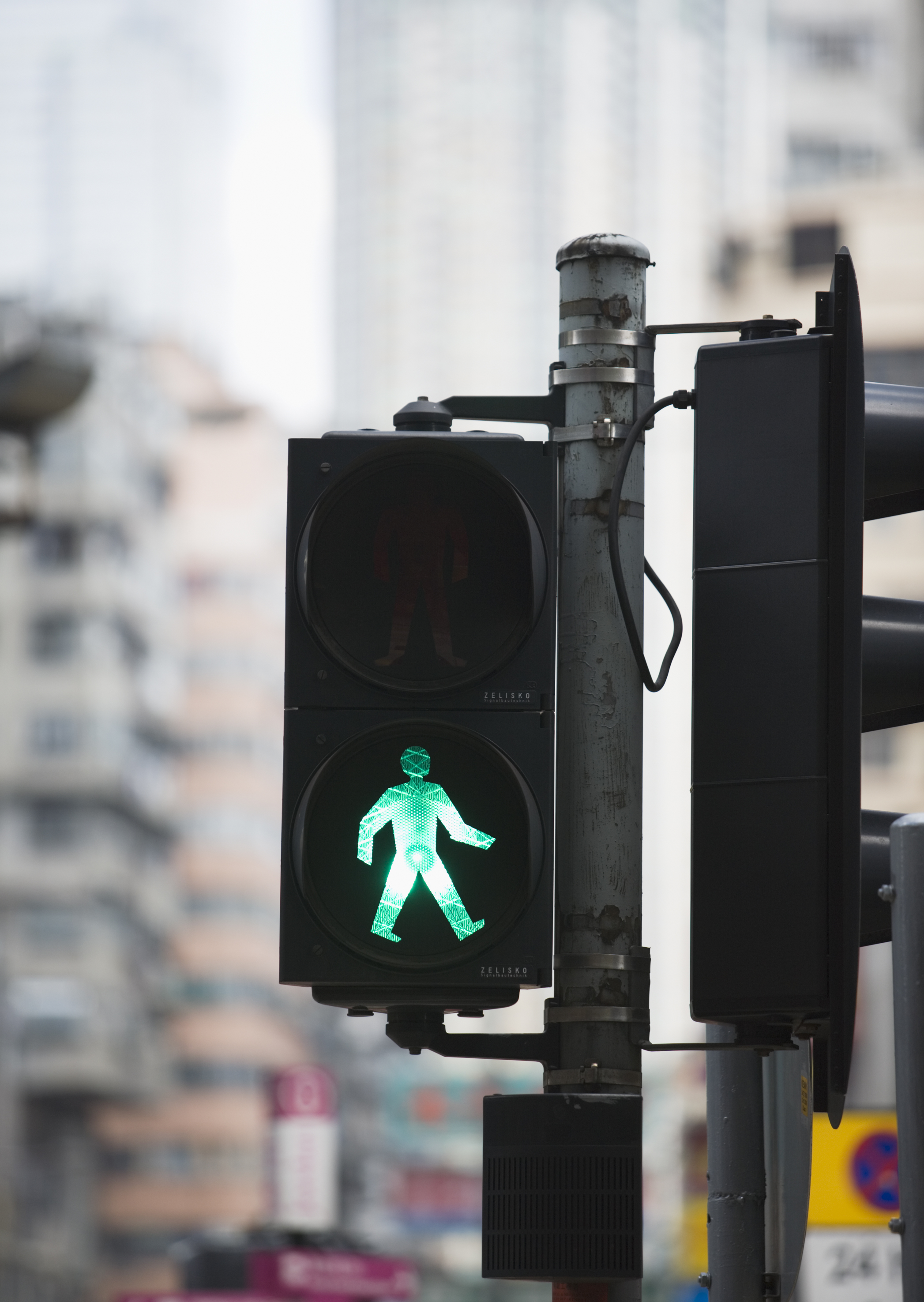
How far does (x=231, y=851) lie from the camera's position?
93.0 meters

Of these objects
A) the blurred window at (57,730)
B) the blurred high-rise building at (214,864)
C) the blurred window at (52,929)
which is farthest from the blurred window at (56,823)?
the blurred high-rise building at (214,864)

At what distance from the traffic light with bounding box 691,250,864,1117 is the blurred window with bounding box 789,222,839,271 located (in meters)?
59.1

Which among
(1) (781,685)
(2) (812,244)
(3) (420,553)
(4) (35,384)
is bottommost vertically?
(1) (781,685)

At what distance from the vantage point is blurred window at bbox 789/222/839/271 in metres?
61.9

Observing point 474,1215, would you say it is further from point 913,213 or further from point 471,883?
point 471,883

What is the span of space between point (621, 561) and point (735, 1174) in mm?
1149

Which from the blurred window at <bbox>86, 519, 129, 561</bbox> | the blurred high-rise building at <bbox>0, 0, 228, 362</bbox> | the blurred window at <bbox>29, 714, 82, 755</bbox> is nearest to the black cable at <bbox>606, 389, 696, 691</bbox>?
the blurred window at <bbox>29, 714, 82, 755</bbox>

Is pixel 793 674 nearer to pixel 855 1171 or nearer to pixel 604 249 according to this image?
pixel 604 249

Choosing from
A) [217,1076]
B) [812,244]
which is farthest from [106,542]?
[812,244]

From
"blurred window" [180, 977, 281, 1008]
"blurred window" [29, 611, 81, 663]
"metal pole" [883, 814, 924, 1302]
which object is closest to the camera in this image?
"metal pole" [883, 814, 924, 1302]

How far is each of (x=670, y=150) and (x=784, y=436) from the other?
147356 millimetres

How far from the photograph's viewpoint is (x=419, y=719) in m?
3.82

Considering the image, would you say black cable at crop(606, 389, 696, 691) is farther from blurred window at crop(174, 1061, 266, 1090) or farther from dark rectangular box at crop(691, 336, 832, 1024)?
blurred window at crop(174, 1061, 266, 1090)

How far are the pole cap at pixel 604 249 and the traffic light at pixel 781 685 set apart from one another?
355 mm
